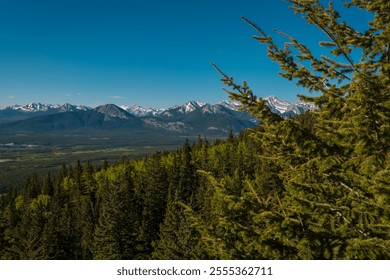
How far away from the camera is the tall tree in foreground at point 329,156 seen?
6.38m

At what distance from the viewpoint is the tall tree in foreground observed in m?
6.38

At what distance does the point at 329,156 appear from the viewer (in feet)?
24.1

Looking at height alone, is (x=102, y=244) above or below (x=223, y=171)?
below

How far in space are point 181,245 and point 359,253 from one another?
29.3 m

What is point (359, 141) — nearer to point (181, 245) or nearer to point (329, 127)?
point (329, 127)

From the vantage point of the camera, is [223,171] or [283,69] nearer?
[283,69]

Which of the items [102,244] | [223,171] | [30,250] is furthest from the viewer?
[223,171]

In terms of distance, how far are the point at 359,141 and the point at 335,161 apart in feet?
3.94

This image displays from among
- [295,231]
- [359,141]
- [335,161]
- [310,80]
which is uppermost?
[310,80]

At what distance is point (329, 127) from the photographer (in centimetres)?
750

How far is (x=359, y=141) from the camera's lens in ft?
20.6

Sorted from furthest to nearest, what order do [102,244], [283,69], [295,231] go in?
[102,244]
[283,69]
[295,231]
